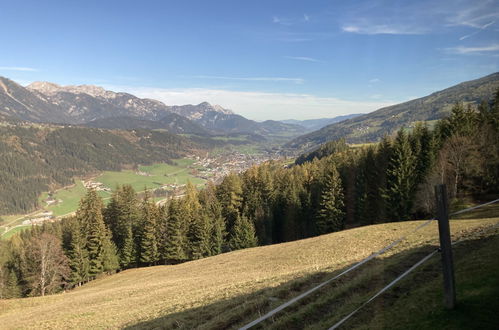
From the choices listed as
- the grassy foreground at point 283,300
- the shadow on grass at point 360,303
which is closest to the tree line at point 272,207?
the grassy foreground at point 283,300

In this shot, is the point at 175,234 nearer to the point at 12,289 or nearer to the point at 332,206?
the point at 332,206

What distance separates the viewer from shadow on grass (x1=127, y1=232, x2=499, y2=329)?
788 centimetres

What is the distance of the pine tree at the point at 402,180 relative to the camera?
5234 cm

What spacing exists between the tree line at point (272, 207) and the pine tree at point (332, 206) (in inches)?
8.3

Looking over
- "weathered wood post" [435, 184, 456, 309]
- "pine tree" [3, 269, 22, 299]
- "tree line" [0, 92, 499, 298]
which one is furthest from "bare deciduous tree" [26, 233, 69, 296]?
"weathered wood post" [435, 184, 456, 309]

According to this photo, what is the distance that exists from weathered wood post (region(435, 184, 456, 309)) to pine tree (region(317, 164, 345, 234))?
55.8 m

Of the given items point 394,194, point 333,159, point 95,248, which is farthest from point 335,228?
point 95,248

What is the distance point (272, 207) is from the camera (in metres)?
75.2

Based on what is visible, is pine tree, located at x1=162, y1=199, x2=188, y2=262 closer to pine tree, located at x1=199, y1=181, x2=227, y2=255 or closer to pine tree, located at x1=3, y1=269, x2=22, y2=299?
pine tree, located at x1=199, y1=181, x2=227, y2=255

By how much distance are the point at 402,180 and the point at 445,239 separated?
167 ft

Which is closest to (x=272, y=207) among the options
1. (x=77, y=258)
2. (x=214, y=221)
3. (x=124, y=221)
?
(x=214, y=221)

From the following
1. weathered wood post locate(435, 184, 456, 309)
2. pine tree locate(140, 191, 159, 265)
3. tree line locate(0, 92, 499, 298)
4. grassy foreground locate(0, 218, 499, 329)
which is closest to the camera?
weathered wood post locate(435, 184, 456, 309)

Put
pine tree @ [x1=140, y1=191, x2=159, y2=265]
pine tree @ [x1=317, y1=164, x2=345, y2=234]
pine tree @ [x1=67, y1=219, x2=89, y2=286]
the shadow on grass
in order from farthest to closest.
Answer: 1. pine tree @ [x1=140, y1=191, x2=159, y2=265]
2. pine tree @ [x1=317, y1=164, x2=345, y2=234]
3. pine tree @ [x1=67, y1=219, x2=89, y2=286]
4. the shadow on grass

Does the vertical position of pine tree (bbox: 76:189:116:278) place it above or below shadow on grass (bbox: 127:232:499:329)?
below
